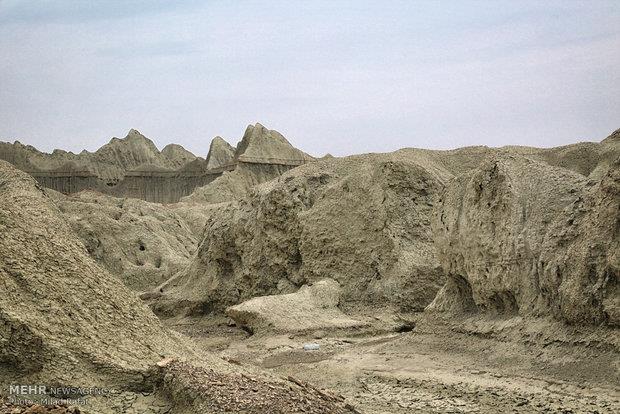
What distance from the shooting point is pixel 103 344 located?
761cm

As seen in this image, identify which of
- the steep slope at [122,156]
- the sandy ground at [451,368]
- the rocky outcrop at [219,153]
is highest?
the steep slope at [122,156]

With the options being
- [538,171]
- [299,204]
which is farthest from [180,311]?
[538,171]

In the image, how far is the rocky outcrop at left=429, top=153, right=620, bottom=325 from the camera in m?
8.97

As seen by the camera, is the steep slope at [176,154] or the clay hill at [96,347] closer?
the clay hill at [96,347]

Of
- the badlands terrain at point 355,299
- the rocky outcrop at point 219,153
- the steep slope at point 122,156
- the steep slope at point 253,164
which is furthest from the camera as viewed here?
the steep slope at point 122,156

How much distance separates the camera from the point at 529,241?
34.0ft

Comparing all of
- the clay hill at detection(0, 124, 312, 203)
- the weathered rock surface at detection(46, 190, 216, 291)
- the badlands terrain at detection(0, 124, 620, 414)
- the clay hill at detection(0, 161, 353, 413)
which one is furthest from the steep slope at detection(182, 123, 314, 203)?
the clay hill at detection(0, 161, 353, 413)

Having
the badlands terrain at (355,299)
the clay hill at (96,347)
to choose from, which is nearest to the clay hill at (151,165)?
the badlands terrain at (355,299)

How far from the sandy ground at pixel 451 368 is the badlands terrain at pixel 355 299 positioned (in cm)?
3

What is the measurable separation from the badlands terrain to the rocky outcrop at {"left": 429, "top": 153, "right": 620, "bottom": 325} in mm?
26

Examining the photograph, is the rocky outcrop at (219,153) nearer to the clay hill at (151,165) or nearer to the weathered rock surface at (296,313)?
the clay hill at (151,165)

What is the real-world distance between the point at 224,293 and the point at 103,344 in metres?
9.83

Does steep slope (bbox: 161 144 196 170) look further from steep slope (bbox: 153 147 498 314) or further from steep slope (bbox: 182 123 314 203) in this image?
steep slope (bbox: 153 147 498 314)

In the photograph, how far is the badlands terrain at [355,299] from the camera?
736 centimetres
